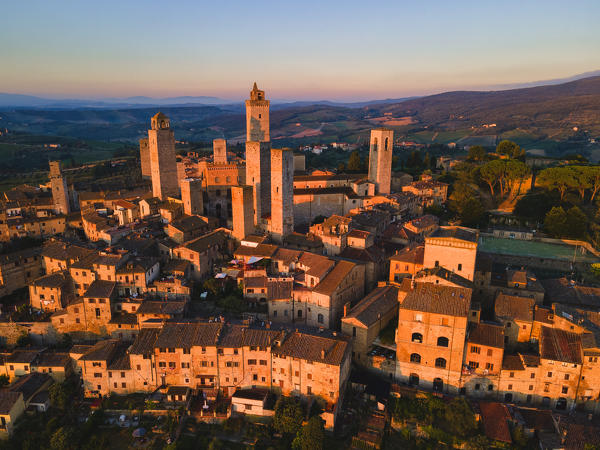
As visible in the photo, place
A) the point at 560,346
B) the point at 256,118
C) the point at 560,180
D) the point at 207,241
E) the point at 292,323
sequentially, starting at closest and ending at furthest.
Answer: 1. the point at 560,346
2. the point at 292,323
3. the point at 207,241
4. the point at 256,118
5. the point at 560,180

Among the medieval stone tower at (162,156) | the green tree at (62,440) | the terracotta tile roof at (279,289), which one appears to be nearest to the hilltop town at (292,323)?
the terracotta tile roof at (279,289)

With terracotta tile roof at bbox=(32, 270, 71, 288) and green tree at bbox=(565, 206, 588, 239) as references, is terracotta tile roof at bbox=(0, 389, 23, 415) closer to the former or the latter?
terracotta tile roof at bbox=(32, 270, 71, 288)

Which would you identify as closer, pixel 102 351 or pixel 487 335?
pixel 487 335

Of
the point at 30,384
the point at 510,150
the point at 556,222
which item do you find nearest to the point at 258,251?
the point at 30,384

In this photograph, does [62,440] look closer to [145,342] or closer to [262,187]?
[145,342]

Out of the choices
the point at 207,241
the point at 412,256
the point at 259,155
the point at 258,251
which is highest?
the point at 259,155

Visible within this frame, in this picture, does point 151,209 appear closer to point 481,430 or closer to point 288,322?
point 288,322

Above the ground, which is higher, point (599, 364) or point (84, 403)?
point (599, 364)

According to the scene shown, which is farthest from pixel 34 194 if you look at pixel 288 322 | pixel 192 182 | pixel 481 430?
pixel 481 430
